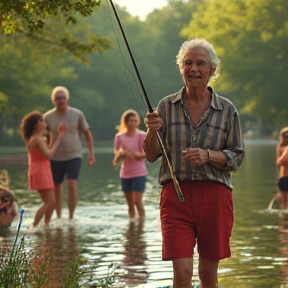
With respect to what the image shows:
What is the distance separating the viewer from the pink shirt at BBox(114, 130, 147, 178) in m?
16.2

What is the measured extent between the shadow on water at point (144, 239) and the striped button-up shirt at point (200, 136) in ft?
7.15

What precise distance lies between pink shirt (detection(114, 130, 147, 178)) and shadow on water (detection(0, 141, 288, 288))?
0.64m

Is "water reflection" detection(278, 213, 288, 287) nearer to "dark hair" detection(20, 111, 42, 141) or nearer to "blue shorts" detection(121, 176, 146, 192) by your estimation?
"blue shorts" detection(121, 176, 146, 192)

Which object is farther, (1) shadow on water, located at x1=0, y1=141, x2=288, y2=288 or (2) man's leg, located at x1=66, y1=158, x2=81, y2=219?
(2) man's leg, located at x1=66, y1=158, x2=81, y2=219

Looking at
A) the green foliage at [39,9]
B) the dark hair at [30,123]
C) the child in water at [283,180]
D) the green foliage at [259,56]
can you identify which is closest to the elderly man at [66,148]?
the dark hair at [30,123]

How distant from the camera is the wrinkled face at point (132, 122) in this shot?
53.4 feet

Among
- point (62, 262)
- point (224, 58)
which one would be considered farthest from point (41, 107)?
point (62, 262)

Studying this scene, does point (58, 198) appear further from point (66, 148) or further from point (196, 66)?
point (196, 66)

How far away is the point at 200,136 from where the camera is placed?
722cm

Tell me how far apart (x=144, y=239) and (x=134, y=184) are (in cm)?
309

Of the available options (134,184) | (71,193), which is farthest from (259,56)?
(71,193)

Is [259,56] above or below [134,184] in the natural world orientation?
above

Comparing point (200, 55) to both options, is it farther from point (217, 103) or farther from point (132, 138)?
point (132, 138)

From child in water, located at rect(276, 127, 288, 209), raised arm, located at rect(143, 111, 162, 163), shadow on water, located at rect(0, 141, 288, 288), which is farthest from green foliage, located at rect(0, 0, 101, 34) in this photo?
child in water, located at rect(276, 127, 288, 209)
